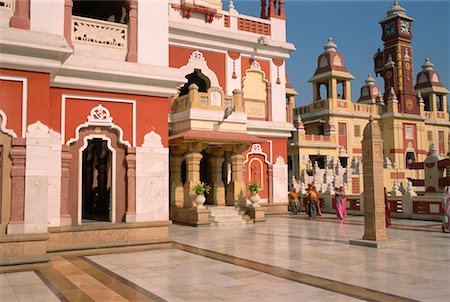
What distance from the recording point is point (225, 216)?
1564 cm

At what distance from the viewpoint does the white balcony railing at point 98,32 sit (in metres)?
10.2

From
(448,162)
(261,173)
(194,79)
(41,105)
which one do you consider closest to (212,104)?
(194,79)

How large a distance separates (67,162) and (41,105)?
68.9 inches

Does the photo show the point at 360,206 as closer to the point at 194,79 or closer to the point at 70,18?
the point at 194,79

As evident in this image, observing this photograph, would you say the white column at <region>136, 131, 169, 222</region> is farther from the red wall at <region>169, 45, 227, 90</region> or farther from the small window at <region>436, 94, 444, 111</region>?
the small window at <region>436, 94, 444, 111</region>

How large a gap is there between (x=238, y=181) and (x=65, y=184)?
27.5 ft

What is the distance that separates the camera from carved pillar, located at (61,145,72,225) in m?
9.70

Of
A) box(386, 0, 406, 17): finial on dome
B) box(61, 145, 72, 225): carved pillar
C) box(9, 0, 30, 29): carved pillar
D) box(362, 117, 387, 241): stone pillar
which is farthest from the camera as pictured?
box(386, 0, 406, 17): finial on dome

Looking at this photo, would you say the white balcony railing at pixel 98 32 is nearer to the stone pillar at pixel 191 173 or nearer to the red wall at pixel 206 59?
the stone pillar at pixel 191 173

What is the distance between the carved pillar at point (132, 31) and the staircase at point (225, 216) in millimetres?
6830

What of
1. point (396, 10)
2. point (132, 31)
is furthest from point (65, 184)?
point (396, 10)

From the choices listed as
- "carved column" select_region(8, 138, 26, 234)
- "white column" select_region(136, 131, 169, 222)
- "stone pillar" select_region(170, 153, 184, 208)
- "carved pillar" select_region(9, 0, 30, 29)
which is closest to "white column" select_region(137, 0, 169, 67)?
"white column" select_region(136, 131, 169, 222)

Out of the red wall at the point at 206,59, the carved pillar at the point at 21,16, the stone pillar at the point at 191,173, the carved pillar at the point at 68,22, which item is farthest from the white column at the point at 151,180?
the red wall at the point at 206,59

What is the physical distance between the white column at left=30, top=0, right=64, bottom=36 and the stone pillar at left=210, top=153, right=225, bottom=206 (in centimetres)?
929
